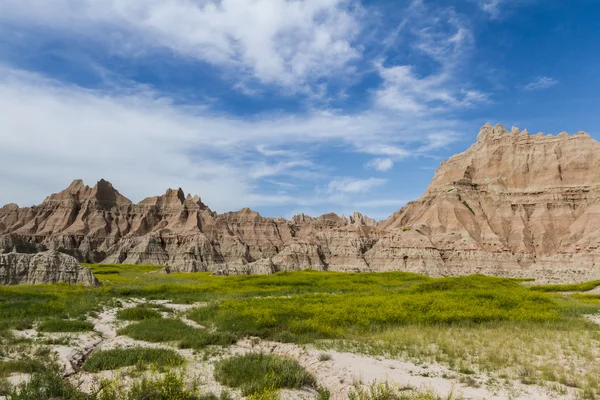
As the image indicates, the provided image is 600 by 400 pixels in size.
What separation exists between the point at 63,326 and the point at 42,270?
30284 mm

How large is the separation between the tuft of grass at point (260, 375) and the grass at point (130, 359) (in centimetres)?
167

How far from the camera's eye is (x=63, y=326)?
17.5 m

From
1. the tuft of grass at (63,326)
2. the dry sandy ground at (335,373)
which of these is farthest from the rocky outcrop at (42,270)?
the dry sandy ground at (335,373)

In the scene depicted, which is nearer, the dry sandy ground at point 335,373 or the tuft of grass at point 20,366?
the dry sandy ground at point 335,373

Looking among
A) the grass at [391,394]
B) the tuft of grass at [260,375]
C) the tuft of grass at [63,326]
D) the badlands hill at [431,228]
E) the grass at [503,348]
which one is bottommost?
the grass at [503,348]

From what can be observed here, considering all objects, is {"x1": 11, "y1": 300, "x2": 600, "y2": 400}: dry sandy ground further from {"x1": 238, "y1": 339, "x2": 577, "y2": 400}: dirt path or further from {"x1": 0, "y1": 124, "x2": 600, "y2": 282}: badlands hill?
{"x1": 0, "y1": 124, "x2": 600, "y2": 282}: badlands hill

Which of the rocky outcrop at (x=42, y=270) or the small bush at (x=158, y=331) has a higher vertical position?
the rocky outcrop at (x=42, y=270)

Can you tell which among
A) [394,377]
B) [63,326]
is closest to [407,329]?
[394,377]

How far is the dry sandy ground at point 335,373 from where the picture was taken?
10.9 metres

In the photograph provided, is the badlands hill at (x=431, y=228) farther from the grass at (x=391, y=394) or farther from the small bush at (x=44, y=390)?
the grass at (x=391, y=394)

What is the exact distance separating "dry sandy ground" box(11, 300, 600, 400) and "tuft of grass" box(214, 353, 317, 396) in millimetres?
288

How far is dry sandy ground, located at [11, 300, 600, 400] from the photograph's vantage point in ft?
35.7

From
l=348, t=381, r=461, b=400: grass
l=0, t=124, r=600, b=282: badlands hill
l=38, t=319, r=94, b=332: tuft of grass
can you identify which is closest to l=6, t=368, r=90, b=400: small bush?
l=348, t=381, r=461, b=400: grass

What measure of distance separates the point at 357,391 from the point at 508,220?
11464 centimetres
